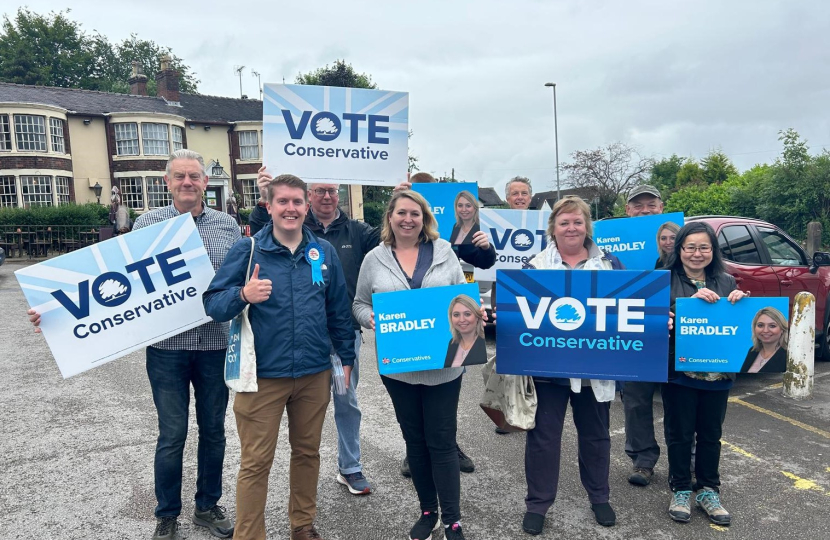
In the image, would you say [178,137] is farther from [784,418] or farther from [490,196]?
[490,196]

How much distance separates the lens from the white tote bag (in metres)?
2.91

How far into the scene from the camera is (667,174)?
58.4 m

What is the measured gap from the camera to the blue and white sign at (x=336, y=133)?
13.5 feet

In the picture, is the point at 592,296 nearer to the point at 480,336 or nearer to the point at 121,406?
the point at 480,336

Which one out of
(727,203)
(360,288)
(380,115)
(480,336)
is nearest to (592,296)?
(480,336)

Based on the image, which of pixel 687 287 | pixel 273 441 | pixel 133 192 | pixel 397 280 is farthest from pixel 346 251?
pixel 133 192

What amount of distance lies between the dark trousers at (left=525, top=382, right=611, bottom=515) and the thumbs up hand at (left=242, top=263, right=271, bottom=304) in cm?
175

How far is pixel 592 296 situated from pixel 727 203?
18538 millimetres

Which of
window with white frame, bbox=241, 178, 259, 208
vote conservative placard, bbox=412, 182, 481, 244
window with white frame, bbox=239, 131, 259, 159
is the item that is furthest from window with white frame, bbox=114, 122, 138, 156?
vote conservative placard, bbox=412, 182, 481, 244

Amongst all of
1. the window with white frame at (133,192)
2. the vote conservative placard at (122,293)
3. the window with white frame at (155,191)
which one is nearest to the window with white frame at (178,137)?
the window with white frame at (155,191)

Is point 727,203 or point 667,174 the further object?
point 667,174

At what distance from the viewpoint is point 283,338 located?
3006 millimetres

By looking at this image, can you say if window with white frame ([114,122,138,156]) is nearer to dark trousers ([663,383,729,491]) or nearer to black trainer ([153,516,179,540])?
black trainer ([153,516,179,540])

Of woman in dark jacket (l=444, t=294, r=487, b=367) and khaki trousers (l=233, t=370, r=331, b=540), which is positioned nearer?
khaki trousers (l=233, t=370, r=331, b=540)
